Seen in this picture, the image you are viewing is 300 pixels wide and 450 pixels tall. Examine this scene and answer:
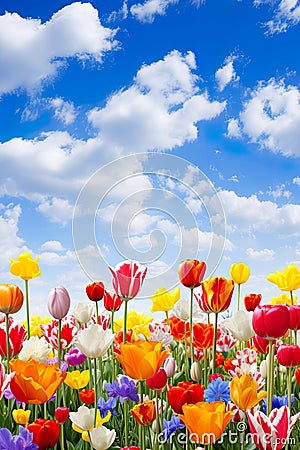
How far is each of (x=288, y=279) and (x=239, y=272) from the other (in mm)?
397

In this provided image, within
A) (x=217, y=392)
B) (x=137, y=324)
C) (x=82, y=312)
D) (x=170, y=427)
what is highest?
(x=82, y=312)

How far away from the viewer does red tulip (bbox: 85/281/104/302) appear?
3.21 meters

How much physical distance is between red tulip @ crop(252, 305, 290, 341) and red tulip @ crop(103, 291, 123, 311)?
1.42m

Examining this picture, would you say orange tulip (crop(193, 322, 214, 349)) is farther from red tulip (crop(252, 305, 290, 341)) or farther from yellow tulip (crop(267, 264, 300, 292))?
yellow tulip (crop(267, 264, 300, 292))

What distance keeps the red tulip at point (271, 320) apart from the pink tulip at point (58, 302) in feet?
3.07

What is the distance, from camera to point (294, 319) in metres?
2.66

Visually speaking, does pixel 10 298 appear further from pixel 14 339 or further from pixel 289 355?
pixel 289 355

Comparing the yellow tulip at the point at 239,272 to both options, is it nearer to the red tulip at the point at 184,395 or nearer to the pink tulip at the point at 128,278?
the pink tulip at the point at 128,278

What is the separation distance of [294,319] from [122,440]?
0.95m

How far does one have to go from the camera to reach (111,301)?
330cm

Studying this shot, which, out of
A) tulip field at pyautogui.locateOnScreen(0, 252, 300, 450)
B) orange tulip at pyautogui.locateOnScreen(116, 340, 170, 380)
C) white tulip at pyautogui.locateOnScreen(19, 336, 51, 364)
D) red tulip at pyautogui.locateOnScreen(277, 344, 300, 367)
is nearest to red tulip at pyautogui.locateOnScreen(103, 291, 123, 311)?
tulip field at pyautogui.locateOnScreen(0, 252, 300, 450)

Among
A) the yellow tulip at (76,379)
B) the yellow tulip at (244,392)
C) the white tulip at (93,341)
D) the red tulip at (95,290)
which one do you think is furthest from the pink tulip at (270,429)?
the red tulip at (95,290)

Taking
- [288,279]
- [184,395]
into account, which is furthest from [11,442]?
[288,279]

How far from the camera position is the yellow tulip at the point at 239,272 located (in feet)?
Answer: 12.3
